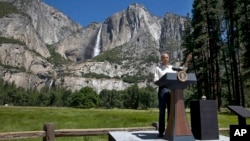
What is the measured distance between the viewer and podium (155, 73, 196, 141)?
7094 mm

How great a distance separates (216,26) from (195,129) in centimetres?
2846

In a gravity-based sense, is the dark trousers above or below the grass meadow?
above

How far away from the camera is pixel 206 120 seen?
25.3 ft

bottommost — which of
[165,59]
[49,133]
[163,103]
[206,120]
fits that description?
[49,133]

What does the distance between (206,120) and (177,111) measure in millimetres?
913

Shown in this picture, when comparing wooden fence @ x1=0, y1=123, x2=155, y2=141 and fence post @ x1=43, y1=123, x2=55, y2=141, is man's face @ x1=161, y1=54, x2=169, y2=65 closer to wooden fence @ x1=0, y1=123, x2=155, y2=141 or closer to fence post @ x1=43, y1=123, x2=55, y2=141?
wooden fence @ x1=0, y1=123, x2=155, y2=141

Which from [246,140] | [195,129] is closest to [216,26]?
[195,129]

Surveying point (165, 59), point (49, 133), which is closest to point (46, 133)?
point (49, 133)

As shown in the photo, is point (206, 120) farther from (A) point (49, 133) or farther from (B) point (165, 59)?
(A) point (49, 133)

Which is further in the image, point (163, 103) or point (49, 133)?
point (49, 133)

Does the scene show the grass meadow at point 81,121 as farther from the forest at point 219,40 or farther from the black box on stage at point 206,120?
the forest at point 219,40

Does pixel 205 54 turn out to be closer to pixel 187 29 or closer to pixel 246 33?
pixel 187 29

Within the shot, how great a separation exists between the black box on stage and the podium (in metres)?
0.55

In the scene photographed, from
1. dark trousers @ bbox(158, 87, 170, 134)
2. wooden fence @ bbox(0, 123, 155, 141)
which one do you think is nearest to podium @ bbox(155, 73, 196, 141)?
dark trousers @ bbox(158, 87, 170, 134)
